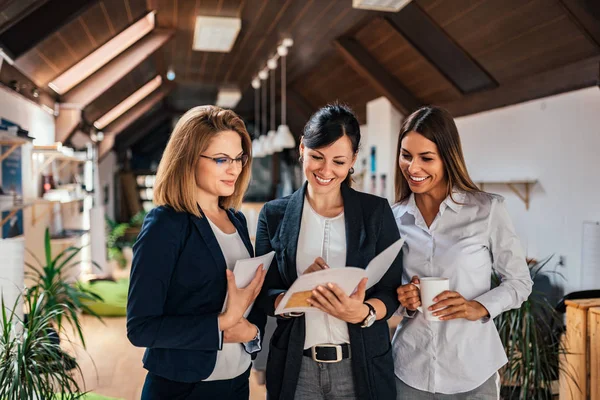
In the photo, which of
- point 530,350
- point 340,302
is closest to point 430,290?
point 340,302

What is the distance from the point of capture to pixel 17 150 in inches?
178

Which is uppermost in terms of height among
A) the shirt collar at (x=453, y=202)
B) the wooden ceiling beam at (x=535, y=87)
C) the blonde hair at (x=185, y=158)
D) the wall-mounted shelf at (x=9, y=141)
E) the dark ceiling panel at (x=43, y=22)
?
the dark ceiling panel at (x=43, y=22)

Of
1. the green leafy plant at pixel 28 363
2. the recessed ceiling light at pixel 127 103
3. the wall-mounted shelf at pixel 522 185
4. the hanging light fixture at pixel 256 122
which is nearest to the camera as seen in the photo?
the green leafy plant at pixel 28 363

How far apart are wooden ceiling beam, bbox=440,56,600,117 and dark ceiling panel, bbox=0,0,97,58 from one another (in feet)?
12.2

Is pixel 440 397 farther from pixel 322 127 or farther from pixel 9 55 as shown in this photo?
pixel 9 55

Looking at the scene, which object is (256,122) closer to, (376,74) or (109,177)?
(109,177)

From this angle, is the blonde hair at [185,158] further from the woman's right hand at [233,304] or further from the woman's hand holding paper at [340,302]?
the woman's hand holding paper at [340,302]

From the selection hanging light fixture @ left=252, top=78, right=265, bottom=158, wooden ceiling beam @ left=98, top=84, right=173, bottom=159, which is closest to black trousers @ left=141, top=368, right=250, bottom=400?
hanging light fixture @ left=252, top=78, right=265, bottom=158

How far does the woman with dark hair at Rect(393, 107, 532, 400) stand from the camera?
1.72 m

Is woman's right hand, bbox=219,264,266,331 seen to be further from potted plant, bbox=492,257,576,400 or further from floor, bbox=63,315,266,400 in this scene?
floor, bbox=63,315,266,400

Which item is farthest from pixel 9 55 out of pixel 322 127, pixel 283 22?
pixel 322 127

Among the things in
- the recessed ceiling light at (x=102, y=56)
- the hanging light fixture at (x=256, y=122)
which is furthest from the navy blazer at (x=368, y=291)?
the hanging light fixture at (x=256, y=122)

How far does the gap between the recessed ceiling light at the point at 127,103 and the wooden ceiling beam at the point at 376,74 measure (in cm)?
342

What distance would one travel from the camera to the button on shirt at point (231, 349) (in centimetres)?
157
